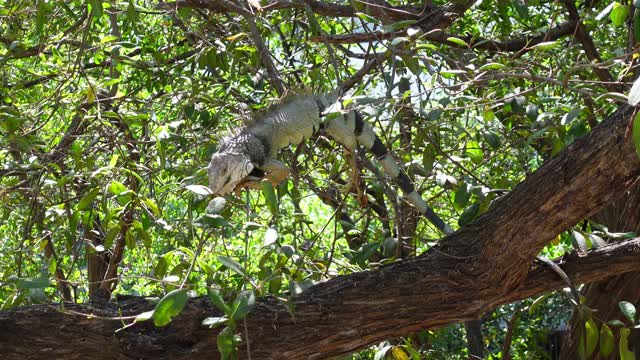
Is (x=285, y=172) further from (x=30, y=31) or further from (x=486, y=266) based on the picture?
(x=30, y=31)

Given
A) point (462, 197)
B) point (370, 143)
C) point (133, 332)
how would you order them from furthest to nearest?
1. point (370, 143)
2. point (462, 197)
3. point (133, 332)

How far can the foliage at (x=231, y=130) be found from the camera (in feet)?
8.33

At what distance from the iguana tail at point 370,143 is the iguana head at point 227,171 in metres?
0.48

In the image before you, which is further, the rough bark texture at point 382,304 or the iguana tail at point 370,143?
the iguana tail at point 370,143

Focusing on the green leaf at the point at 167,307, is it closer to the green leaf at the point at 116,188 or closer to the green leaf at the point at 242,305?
the green leaf at the point at 242,305

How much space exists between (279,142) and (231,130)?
0.63ft

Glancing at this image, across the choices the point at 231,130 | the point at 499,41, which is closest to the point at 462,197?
the point at 231,130

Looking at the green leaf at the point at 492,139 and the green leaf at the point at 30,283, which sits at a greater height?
the green leaf at the point at 492,139

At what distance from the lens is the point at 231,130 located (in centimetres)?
326

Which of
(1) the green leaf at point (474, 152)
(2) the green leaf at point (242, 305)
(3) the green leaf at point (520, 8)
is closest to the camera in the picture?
(2) the green leaf at point (242, 305)

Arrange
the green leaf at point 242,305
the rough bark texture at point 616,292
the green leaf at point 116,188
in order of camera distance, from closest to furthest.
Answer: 1. the green leaf at point 242,305
2. the green leaf at point 116,188
3. the rough bark texture at point 616,292

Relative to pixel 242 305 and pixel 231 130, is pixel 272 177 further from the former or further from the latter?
pixel 242 305

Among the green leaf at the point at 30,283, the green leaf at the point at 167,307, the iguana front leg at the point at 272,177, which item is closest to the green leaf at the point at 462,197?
the iguana front leg at the point at 272,177

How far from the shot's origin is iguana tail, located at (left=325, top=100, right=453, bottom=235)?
11.0 ft
